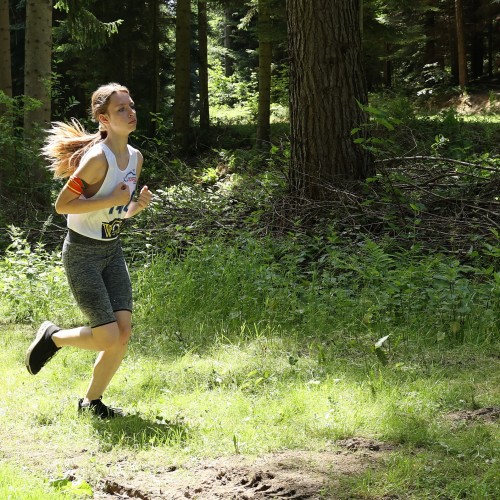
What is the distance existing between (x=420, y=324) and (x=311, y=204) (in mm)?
3566

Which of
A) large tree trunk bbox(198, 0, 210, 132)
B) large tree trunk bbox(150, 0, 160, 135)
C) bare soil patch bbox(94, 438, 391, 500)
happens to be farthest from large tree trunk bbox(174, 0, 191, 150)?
bare soil patch bbox(94, 438, 391, 500)

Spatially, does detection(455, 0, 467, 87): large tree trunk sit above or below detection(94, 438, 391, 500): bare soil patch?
above

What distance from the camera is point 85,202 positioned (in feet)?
15.4

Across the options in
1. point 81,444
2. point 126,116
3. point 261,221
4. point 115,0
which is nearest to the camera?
point 81,444

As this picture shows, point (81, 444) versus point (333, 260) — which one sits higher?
point (333, 260)

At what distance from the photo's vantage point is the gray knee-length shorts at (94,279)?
4855 mm

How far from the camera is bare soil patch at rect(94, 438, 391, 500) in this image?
11.9 ft

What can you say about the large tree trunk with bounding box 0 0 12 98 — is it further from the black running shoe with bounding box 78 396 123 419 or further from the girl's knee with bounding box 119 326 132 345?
the black running shoe with bounding box 78 396 123 419

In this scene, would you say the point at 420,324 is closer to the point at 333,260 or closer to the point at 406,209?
the point at 333,260

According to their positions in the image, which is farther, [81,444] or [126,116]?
[126,116]

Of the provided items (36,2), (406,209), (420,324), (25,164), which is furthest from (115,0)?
(420,324)

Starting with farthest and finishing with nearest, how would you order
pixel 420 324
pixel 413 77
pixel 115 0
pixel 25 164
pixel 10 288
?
pixel 413 77 → pixel 115 0 → pixel 25 164 → pixel 10 288 → pixel 420 324

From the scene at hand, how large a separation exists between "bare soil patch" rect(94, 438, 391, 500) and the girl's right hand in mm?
1700

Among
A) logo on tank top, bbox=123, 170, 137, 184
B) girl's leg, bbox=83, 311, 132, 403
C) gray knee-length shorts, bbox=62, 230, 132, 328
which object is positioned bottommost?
girl's leg, bbox=83, 311, 132, 403
